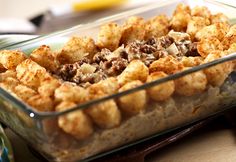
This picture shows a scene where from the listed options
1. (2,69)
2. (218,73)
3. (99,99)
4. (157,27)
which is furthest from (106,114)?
(157,27)

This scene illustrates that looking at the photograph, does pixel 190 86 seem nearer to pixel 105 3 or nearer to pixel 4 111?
pixel 4 111

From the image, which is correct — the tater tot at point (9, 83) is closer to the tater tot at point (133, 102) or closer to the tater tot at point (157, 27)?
the tater tot at point (133, 102)

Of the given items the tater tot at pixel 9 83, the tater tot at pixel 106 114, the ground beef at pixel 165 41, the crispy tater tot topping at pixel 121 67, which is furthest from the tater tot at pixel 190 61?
the tater tot at pixel 9 83

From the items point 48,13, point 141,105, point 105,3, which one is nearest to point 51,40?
point 141,105

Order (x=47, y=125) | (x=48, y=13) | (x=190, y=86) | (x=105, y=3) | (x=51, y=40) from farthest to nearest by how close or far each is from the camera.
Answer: (x=105, y=3) → (x=48, y=13) → (x=51, y=40) → (x=190, y=86) → (x=47, y=125)

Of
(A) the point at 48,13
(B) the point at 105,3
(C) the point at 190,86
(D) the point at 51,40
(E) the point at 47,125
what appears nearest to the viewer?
(E) the point at 47,125

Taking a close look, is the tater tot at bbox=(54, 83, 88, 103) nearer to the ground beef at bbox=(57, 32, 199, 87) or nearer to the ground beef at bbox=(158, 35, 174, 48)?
the ground beef at bbox=(57, 32, 199, 87)
